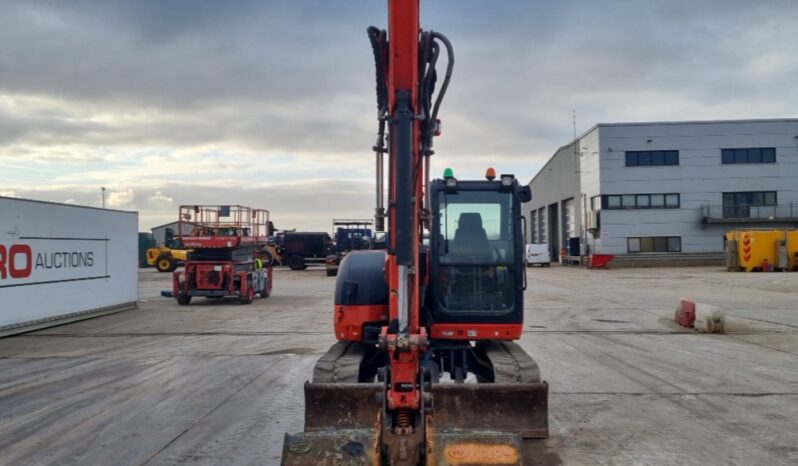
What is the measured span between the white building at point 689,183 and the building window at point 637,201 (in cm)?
7

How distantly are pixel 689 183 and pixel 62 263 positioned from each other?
41.5 metres

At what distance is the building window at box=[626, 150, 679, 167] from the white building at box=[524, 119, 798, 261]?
7 centimetres

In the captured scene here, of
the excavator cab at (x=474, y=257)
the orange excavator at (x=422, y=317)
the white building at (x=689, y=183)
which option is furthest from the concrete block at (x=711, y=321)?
the white building at (x=689, y=183)

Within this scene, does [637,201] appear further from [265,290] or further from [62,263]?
[62,263]

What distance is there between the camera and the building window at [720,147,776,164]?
1797 inches

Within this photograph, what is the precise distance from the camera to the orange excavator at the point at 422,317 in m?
4.83

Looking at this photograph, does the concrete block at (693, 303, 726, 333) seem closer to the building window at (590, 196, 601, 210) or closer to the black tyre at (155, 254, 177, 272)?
the building window at (590, 196, 601, 210)

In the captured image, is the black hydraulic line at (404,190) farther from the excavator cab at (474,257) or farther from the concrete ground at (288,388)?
the concrete ground at (288,388)

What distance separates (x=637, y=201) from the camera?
46812mm

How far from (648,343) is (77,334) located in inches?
488

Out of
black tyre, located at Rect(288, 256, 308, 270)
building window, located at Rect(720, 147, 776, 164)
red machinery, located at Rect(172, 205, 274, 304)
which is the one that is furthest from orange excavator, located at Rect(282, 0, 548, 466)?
building window, located at Rect(720, 147, 776, 164)

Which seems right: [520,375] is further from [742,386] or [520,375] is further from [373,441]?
[742,386]

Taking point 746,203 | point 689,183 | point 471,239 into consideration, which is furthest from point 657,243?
point 471,239

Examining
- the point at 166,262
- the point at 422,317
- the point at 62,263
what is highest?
the point at 62,263
